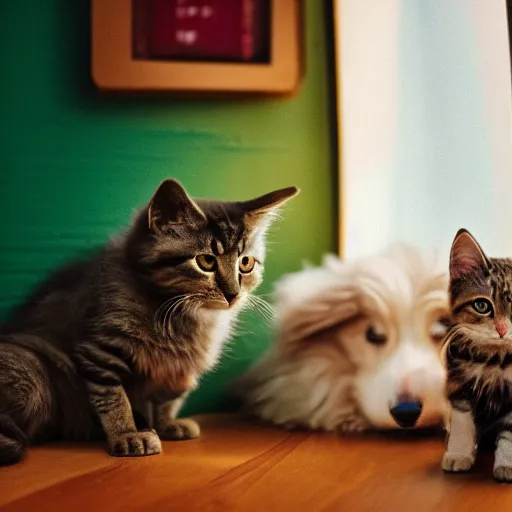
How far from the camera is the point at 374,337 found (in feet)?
3.76

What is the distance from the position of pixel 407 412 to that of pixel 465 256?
27 centimetres

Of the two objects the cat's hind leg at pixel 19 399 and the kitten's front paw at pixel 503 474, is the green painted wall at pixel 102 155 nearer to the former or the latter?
the cat's hind leg at pixel 19 399

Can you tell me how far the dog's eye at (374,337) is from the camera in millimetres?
1137

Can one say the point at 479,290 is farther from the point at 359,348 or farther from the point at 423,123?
the point at 423,123

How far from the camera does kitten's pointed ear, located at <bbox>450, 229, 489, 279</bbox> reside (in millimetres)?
951

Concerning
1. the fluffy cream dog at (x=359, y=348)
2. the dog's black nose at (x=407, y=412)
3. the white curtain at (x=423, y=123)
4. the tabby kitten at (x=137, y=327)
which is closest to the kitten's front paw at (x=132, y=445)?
the tabby kitten at (x=137, y=327)

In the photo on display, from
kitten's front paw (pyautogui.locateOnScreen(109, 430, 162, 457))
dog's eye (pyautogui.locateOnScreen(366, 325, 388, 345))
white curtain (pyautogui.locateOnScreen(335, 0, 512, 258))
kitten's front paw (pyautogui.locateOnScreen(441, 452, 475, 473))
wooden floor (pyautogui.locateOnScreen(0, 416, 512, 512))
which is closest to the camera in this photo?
wooden floor (pyautogui.locateOnScreen(0, 416, 512, 512))

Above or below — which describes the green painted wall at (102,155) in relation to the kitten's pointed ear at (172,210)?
above

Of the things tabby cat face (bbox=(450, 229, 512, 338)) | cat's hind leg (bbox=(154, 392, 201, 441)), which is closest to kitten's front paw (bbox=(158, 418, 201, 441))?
cat's hind leg (bbox=(154, 392, 201, 441))

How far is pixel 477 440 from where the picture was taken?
0.92 meters

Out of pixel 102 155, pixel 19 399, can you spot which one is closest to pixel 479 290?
pixel 19 399

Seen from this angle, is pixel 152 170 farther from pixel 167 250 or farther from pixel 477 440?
pixel 477 440

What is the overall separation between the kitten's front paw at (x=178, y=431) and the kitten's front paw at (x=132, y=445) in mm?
124

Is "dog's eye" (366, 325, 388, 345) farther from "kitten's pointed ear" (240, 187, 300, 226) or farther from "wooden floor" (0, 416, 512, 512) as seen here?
"kitten's pointed ear" (240, 187, 300, 226)
